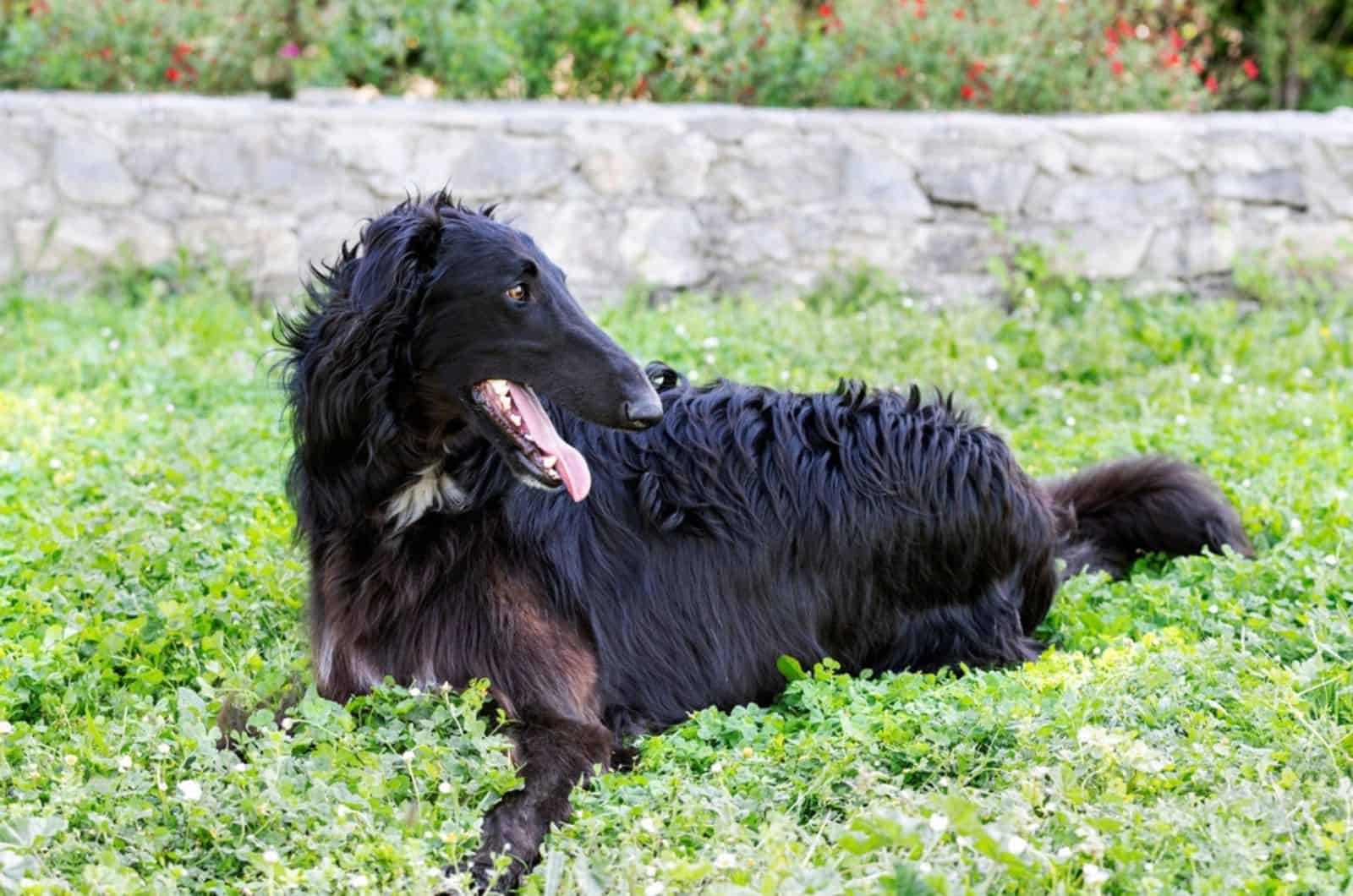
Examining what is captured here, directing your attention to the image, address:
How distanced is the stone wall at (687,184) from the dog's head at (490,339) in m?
4.90

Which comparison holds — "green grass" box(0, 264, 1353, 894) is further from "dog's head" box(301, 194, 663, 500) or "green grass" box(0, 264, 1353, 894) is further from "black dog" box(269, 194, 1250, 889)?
"dog's head" box(301, 194, 663, 500)

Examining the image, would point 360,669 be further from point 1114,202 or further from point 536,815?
point 1114,202

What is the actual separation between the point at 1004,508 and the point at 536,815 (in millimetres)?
1695

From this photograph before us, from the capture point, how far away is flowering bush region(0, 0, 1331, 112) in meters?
9.38

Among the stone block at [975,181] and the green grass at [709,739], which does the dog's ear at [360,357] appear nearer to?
the green grass at [709,739]

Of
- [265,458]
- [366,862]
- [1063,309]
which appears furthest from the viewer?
[1063,309]

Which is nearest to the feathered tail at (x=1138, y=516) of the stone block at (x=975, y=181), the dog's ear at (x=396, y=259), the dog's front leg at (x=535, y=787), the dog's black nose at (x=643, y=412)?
the dog's black nose at (x=643, y=412)

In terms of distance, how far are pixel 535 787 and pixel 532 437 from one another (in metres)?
0.80

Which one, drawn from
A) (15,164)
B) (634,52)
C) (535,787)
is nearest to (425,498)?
(535,787)

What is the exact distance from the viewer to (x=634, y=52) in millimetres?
9352

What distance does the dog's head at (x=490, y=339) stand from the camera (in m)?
3.51

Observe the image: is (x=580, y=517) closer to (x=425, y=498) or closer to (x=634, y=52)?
(x=425, y=498)

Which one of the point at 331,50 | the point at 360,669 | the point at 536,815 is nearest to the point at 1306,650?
the point at 536,815

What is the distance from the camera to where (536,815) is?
3326 mm
